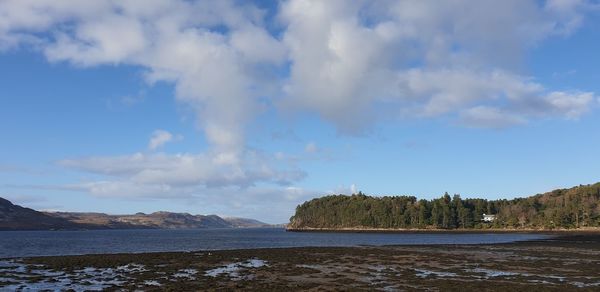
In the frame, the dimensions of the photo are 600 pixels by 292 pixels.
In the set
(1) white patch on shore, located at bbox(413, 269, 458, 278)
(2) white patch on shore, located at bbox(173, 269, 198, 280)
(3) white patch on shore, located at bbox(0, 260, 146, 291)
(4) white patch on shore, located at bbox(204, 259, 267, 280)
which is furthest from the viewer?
(4) white patch on shore, located at bbox(204, 259, 267, 280)

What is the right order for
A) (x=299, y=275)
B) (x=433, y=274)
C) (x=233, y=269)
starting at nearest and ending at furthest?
(x=299, y=275)
(x=433, y=274)
(x=233, y=269)

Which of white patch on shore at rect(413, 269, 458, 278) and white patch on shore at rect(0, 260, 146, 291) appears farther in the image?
white patch on shore at rect(413, 269, 458, 278)

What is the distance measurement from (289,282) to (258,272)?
8617 mm

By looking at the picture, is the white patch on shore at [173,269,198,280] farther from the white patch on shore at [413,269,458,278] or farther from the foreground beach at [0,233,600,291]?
the white patch on shore at [413,269,458,278]

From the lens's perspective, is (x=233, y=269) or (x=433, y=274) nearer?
(x=433, y=274)

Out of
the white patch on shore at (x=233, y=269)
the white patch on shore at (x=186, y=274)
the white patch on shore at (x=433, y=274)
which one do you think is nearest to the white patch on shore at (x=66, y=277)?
→ the white patch on shore at (x=186, y=274)

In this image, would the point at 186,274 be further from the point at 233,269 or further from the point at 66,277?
the point at 66,277

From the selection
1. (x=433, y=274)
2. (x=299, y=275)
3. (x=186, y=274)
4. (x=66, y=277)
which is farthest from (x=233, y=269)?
(x=433, y=274)

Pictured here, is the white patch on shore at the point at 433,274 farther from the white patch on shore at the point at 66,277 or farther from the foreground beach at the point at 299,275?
the white patch on shore at the point at 66,277

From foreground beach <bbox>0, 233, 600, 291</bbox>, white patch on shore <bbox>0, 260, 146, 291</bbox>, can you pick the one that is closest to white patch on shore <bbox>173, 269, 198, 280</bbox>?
foreground beach <bbox>0, 233, 600, 291</bbox>

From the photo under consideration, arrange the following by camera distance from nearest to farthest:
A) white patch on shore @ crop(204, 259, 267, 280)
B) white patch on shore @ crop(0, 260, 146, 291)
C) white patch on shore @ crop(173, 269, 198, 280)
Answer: white patch on shore @ crop(0, 260, 146, 291), white patch on shore @ crop(173, 269, 198, 280), white patch on shore @ crop(204, 259, 267, 280)

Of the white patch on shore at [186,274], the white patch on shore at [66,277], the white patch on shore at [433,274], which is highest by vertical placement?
the white patch on shore at [433,274]

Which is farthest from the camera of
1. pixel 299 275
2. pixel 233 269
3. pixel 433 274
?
pixel 233 269

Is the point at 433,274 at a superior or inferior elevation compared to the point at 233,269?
superior
